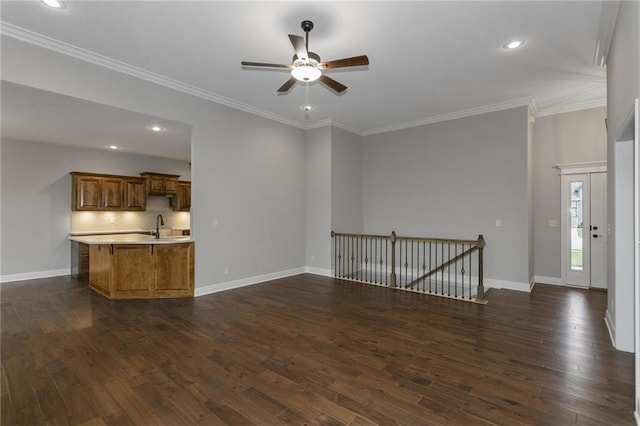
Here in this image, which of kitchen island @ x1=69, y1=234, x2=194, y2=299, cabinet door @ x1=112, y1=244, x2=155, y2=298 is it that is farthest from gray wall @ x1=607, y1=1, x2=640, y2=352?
cabinet door @ x1=112, y1=244, x2=155, y2=298

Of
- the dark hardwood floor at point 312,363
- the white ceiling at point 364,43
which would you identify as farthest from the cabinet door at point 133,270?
the white ceiling at point 364,43

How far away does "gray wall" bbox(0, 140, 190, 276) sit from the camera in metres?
6.62

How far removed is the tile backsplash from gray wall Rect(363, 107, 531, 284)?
5.19m

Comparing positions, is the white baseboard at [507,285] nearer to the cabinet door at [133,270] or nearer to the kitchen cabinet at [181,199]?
the cabinet door at [133,270]

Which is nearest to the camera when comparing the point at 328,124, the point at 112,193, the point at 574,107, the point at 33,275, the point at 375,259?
the point at 574,107

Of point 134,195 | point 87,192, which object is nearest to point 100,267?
point 87,192

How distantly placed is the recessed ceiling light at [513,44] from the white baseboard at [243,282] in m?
5.29

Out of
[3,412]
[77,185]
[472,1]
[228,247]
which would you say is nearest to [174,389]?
[3,412]

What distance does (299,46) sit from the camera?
290cm

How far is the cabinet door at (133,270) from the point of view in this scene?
497 centimetres

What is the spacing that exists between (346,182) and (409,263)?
2.31m

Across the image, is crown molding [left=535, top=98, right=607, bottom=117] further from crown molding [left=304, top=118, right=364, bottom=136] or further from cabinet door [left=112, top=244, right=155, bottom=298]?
cabinet door [left=112, top=244, right=155, bottom=298]

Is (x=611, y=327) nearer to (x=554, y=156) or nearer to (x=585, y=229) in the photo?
(x=585, y=229)

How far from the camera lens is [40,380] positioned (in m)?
2.57
